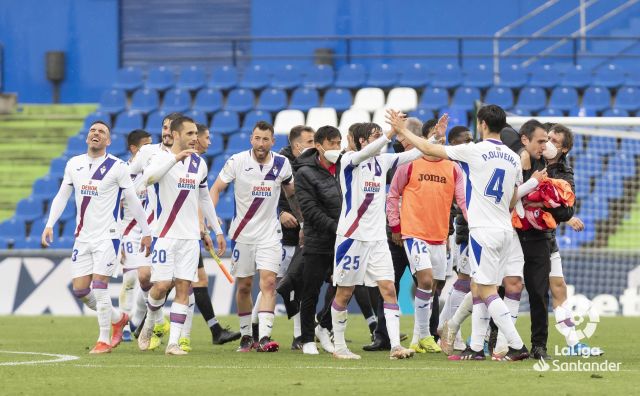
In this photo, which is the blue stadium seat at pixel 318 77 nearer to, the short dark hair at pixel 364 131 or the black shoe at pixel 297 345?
the black shoe at pixel 297 345

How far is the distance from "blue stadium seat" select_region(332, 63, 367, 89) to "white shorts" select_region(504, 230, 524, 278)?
46.6 ft

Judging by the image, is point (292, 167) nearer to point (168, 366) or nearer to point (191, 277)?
point (191, 277)

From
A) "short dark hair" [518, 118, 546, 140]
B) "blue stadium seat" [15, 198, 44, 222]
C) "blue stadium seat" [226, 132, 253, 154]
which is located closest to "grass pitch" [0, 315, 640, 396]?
"short dark hair" [518, 118, 546, 140]

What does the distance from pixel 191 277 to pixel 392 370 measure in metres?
2.46

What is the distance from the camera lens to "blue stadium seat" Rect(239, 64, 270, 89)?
83.1 ft

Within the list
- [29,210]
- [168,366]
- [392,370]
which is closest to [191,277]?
[168,366]

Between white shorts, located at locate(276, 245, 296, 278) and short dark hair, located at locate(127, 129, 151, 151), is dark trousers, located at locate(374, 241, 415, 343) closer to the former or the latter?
white shorts, located at locate(276, 245, 296, 278)

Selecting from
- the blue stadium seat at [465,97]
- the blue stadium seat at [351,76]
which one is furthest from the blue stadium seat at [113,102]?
the blue stadium seat at [465,97]

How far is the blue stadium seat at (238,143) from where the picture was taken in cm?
2306

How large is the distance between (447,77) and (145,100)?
5856 millimetres

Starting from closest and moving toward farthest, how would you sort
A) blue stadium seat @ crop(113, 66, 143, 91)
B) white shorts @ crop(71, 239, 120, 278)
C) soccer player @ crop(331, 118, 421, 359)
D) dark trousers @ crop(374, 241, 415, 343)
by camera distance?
soccer player @ crop(331, 118, 421, 359)
white shorts @ crop(71, 239, 120, 278)
dark trousers @ crop(374, 241, 415, 343)
blue stadium seat @ crop(113, 66, 143, 91)

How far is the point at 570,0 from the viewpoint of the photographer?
27.0 meters

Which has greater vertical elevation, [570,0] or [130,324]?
[570,0]

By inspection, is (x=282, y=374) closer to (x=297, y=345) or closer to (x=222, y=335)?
(x=297, y=345)
